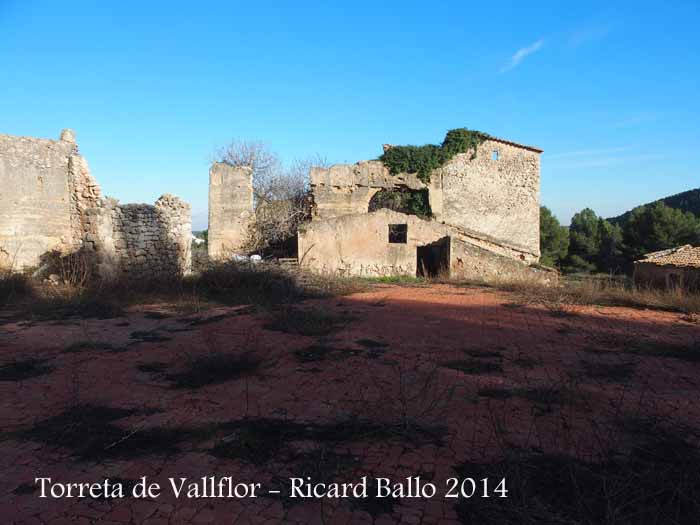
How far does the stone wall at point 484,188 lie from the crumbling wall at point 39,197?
1118 centimetres

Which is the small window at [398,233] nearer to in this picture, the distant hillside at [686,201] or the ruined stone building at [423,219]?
the ruined stone building at [423,219]

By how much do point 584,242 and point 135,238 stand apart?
38409 millimetres

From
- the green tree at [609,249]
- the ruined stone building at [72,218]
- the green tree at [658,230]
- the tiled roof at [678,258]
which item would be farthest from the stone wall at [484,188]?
the green tree at [609,249]

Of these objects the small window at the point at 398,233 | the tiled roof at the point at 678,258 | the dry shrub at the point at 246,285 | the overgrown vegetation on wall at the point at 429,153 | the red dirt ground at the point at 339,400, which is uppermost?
the overgrown vegetation on wall at the point at 429,153

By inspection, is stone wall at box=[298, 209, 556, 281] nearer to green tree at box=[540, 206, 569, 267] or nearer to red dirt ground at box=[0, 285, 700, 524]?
red dirt ground at box=[0, 285, 700, 524]

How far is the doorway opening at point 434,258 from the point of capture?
16.2 m

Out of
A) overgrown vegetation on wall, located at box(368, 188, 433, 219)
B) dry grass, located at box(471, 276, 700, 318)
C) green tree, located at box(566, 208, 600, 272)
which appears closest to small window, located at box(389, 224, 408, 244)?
overgrown vegetation on wall, located at box(368, 188, 433, 219)

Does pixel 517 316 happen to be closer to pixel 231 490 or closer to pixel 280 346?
pixel 280 346

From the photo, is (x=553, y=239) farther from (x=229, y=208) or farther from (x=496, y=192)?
(x=229, y=208)

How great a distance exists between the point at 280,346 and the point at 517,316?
14.4 feet

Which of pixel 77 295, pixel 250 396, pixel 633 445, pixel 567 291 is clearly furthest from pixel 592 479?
pixel 77 295

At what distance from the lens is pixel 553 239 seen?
126 feet

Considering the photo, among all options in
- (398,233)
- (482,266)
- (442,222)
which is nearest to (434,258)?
(398,233)

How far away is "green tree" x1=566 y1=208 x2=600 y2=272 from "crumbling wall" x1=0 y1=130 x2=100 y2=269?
36273 mm
